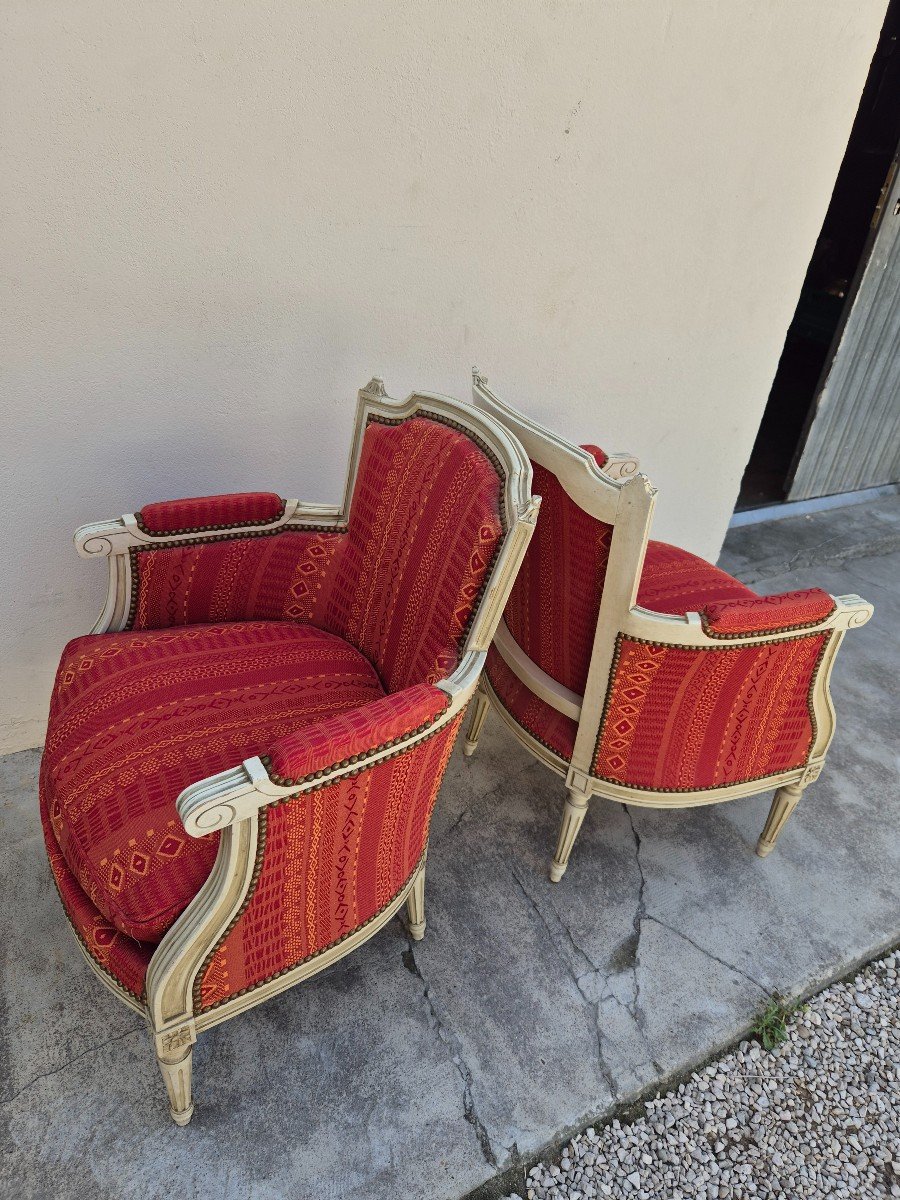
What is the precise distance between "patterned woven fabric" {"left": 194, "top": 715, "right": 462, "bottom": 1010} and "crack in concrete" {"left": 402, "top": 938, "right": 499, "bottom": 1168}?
29cm

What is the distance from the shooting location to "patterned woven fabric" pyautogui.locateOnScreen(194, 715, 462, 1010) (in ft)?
3.38

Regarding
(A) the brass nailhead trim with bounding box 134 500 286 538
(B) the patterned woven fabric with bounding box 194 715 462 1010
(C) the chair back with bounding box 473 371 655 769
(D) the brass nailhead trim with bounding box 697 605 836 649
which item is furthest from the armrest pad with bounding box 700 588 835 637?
(A) the brass nailhead trim with bounding box 134 500 286 538

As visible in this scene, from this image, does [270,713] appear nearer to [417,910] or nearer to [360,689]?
[360,689]

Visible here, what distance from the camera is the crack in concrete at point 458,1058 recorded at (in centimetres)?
126

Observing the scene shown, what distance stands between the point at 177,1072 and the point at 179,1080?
2 centimetres

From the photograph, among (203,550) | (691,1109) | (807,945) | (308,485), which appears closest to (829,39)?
(308,485)

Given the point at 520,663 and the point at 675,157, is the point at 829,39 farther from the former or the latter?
the point at 520,663

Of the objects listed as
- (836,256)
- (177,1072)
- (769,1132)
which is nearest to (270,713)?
(177,1072)

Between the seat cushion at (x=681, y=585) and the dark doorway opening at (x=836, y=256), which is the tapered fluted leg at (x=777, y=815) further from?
the dark doorway opening at (x=836, y=256)

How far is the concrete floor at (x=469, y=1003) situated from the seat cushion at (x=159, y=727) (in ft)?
1.30

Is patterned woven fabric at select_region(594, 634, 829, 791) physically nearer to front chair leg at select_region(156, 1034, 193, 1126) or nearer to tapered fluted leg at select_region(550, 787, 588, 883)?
tapered fluted leg at select_region(550, 787, 588, 883)

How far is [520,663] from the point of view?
168 cm

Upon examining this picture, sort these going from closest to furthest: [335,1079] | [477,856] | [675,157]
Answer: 1. [335,1079]
2. [477,856]
3. [675,157]

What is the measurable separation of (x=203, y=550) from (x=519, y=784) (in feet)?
3.09
